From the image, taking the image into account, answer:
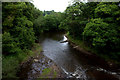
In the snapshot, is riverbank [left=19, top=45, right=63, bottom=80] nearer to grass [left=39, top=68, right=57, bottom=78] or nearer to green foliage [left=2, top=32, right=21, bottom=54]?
grass [left=39, top=68, right=57, bottom=78]

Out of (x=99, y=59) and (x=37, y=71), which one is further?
(x=99, y=59)

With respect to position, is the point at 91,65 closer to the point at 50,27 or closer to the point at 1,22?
the point at 1,22

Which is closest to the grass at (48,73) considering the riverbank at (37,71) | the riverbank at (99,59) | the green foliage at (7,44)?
the riverbank at (37,71)

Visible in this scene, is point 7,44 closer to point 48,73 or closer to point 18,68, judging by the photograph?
point 18,68

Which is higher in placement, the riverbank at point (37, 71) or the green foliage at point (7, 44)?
the green foliage at point (7, 44)

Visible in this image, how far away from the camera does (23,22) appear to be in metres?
14.3

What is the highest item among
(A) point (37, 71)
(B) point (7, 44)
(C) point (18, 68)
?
(B) point (7, 44)

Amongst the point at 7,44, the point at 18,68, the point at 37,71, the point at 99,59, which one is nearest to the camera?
the point at 7,44

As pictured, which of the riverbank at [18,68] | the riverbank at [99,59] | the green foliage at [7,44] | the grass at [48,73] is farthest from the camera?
the riverbank at [99,59]

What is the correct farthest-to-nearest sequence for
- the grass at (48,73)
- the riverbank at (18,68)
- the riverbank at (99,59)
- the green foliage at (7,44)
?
the riverbank at (99,59) → the grass at (48,73) → the green foliage at (7,44) → the riverbank at (18,68)

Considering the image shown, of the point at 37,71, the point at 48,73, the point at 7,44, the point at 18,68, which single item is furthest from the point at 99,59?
the point at 7,44

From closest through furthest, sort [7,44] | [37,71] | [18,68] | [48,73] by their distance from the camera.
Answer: [7,44] → [18,68] → [48,73] → [37,71]

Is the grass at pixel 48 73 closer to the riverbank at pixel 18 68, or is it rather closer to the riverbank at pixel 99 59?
the riverbank at pixel 18 68

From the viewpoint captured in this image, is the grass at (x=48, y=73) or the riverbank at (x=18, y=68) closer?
the riverbank at (x=18, y=68)
